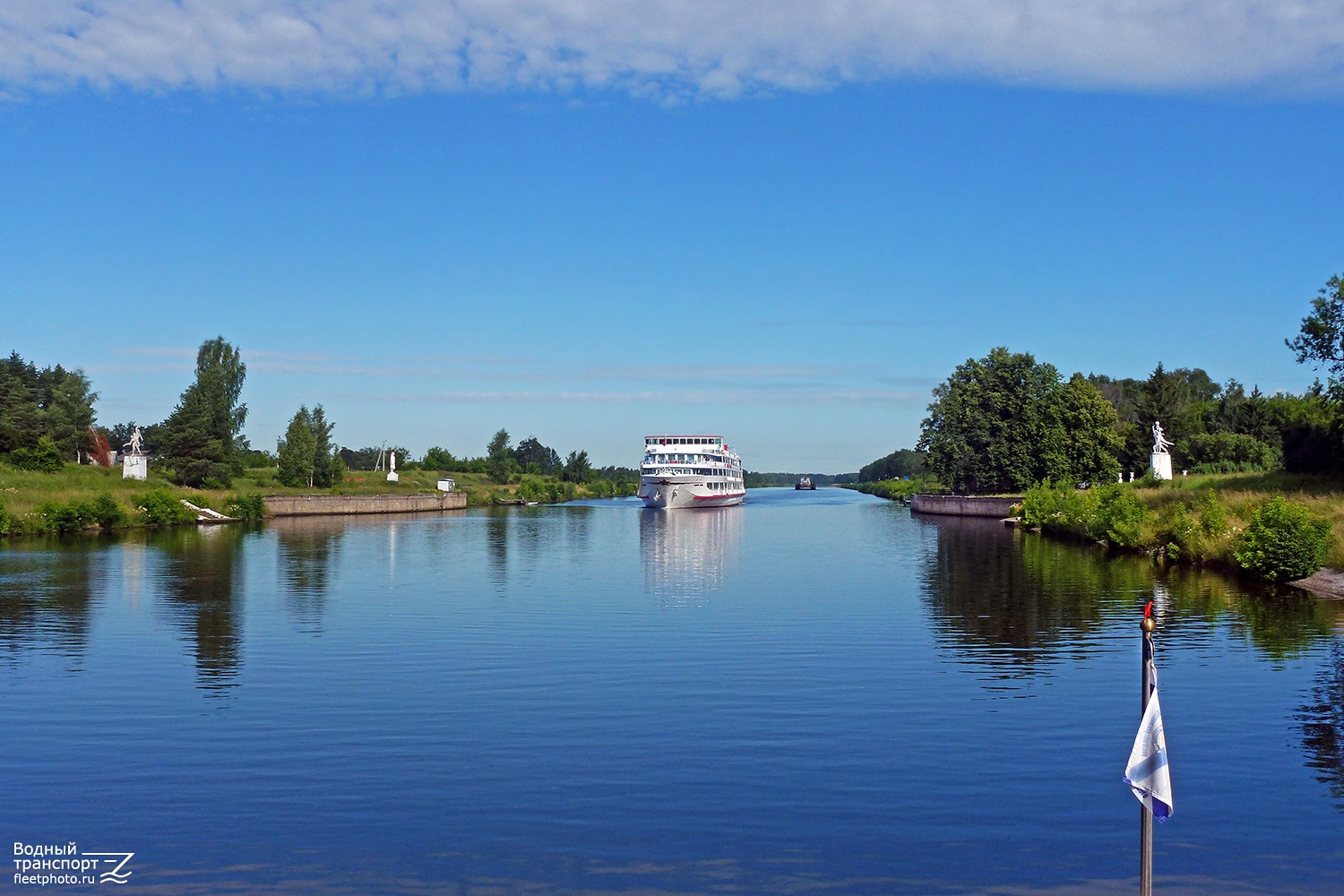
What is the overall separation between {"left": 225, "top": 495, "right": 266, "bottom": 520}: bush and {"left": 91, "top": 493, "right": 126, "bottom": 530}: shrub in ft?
57.5

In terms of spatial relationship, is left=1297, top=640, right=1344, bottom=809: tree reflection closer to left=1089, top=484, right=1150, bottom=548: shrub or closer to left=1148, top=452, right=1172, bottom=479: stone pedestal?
left=1089, top=484, right=1150, bottom=548: shrub

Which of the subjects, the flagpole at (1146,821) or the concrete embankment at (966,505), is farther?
the concrete embankment at (966,505)

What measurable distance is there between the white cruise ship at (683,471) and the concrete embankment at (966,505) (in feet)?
84.0

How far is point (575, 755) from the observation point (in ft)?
54.9

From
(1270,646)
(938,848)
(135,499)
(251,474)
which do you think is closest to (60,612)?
(938,848)

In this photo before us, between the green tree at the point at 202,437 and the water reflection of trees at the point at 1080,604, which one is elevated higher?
the green tree at the point at 202,437

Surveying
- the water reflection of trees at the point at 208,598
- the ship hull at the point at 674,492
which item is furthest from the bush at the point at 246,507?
the ship hull at the point at 674,492

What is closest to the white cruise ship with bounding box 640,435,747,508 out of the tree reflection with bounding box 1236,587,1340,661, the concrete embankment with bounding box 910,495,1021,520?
the concrete embankment with bounding box 910,495,1021,520

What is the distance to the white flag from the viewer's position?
8523 millimetres

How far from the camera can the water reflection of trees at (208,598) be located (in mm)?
25125

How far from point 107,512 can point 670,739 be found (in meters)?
75.7

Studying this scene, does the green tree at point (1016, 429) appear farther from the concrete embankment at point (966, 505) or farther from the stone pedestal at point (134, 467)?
the stone pedestal at point (134, 467)

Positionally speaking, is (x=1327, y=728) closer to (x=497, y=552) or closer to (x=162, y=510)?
(x=497, y=552)

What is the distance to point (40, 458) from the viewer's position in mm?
93125
